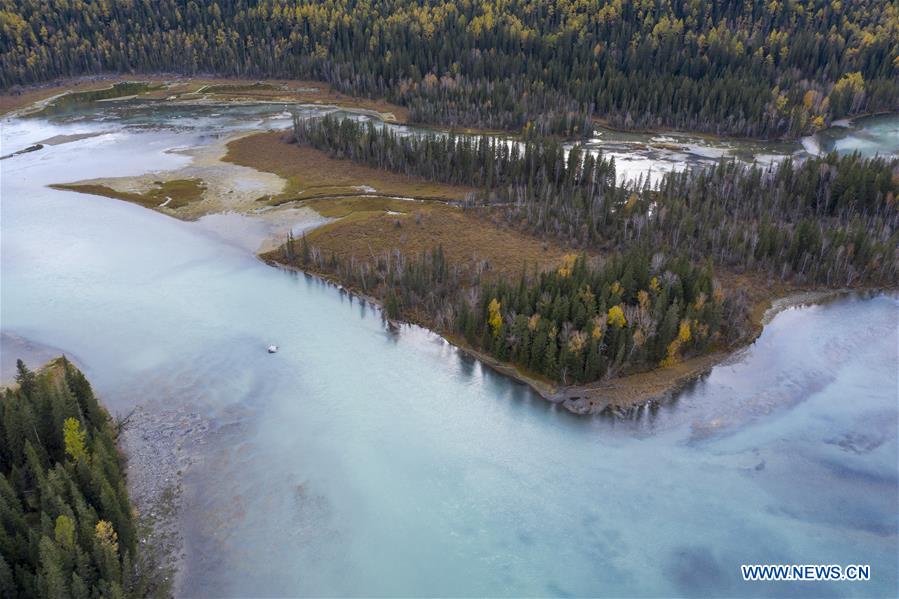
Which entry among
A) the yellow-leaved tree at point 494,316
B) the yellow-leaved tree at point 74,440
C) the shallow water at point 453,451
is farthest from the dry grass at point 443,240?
the yellow-leaved tree at point 74,440

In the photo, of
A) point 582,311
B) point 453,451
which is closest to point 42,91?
point 582,311

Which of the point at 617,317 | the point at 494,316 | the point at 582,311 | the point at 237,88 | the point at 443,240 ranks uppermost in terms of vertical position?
the point at 237,88

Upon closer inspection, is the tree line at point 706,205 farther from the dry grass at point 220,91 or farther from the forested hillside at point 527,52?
the dry grass at point 220,91

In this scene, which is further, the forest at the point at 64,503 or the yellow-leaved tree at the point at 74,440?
the yellow-leaved tree at the point at 74,440

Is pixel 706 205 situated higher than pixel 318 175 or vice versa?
pixel 706 205

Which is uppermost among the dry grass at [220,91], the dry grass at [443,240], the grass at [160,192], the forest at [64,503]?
the dry grass at [220,91]

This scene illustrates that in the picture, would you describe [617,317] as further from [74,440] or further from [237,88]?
[237,88]
